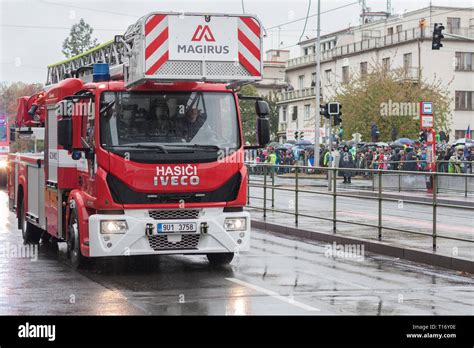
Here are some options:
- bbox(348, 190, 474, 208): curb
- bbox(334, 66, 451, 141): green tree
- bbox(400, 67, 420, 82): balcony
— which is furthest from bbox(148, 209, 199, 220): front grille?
bbox(400, 67, 420, 82): balcony

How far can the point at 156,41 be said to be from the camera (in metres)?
12.4

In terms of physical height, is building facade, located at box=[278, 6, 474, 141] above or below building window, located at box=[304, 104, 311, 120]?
above

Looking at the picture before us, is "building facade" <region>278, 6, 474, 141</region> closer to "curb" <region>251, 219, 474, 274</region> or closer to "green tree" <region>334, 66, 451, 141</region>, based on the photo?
"green tree" <region>334, 66, 451, 141</region>

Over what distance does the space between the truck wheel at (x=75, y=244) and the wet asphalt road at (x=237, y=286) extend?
188 mm

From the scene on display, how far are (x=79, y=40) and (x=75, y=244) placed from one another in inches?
3093

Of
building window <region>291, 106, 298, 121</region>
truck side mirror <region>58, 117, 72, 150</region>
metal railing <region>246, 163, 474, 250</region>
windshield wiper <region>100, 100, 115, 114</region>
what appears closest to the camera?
windshield wiper <region>100, 100, 115, 114</region>

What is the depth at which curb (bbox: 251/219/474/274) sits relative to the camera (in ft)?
44.3

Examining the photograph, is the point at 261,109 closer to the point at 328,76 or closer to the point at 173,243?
the point at 173,243

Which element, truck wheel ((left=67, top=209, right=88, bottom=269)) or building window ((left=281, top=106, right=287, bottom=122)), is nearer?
truck wheel ((left=67, top=209, right=88, bottom=269))

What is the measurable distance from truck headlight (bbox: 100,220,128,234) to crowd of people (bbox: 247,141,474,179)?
22.7 ft

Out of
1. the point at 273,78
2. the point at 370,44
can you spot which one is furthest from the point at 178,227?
the point at 273,78

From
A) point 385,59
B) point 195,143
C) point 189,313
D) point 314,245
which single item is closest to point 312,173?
point 314,245

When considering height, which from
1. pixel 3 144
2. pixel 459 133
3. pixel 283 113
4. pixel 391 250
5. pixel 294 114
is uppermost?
pixel 283 113
